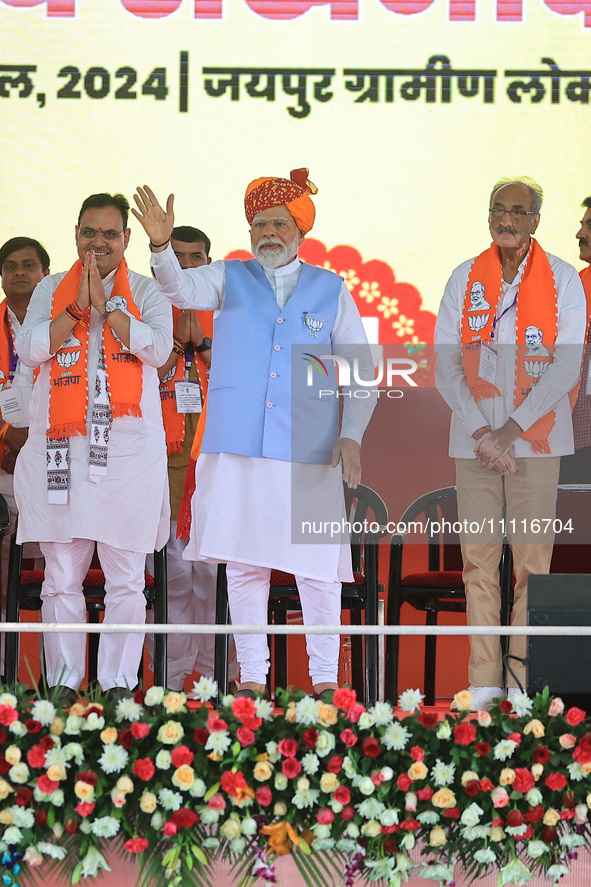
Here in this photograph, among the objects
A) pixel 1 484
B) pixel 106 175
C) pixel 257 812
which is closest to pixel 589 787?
pixel 257 812

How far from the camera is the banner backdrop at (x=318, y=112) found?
5.02 metres

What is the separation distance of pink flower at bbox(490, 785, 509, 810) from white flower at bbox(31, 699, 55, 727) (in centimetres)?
88

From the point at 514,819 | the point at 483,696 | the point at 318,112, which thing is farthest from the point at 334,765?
the point at 318,112

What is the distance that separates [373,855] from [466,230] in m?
3.18

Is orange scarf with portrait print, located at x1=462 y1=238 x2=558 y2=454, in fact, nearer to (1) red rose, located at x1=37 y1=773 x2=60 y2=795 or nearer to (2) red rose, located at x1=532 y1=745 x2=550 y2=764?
(2) red rose, located at x1=532 y1=745 x2=550 y2=764

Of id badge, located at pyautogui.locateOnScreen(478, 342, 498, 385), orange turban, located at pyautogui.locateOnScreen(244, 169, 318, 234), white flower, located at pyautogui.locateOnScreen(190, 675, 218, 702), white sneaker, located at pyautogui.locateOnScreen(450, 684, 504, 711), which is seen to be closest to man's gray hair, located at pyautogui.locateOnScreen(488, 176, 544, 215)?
id badge, located at pyautogui.locateOnScreen(478, 342, 498, 385)

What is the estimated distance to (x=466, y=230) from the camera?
5.05 m

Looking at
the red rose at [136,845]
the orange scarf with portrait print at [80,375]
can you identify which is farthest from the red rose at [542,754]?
the orange scarf with portrait print at [80,375]

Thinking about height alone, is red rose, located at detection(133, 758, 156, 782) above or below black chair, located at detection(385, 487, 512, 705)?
below

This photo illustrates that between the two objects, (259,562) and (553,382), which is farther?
(553,382)

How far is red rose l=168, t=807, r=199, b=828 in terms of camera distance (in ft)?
7.76

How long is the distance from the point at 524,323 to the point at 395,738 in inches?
66.4

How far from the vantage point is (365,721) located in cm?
247

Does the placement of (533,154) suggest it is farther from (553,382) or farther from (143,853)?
(143,853)
